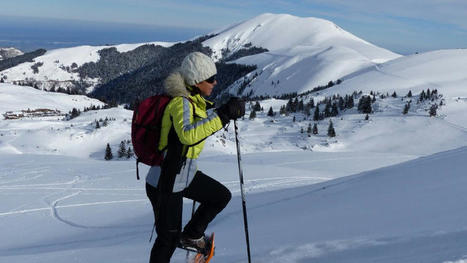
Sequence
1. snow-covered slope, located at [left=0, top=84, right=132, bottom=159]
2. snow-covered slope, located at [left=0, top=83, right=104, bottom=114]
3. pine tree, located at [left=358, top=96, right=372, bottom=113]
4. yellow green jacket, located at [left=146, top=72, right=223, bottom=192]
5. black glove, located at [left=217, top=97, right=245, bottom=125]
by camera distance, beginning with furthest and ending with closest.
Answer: snow-covered slope, located at [left=0, top=83, right=104, bottom=114] < pine tree, located at [left=358, top=96, right=372, bottom=113] < snow-covered slope, located at [left=0, top=84, right=132, bottom=159] < black glove, located at [left=217, top=97, right=245, bottom=125] < yellow green jacket, located at [left=146, top=72, right=223, bottom=192]

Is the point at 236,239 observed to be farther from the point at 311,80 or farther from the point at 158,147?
the point at 311,80

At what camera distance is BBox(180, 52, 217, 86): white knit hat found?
3984mm

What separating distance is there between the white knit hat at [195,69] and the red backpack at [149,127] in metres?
0.36

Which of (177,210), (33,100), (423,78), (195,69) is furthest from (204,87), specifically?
(33,100)

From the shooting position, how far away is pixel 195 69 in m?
3.99

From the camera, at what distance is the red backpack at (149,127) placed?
12.3ft

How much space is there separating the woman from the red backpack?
0.06m

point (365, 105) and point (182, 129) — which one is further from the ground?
point (182, 129)

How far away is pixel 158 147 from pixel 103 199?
9.75m

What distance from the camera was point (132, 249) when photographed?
696cm

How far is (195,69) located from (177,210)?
1514mm

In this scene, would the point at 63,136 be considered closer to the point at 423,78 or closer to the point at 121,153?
the point at 121,153

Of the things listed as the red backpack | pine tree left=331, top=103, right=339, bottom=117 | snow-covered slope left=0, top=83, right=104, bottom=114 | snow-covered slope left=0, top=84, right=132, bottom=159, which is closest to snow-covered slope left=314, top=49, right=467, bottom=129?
→ pine tree left=331, top=103, right=339, bottom=117

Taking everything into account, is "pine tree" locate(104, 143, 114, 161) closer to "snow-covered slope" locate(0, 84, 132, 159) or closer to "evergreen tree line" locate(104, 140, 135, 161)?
"evergreen tree line" locate(104, 140, 135, 161)
